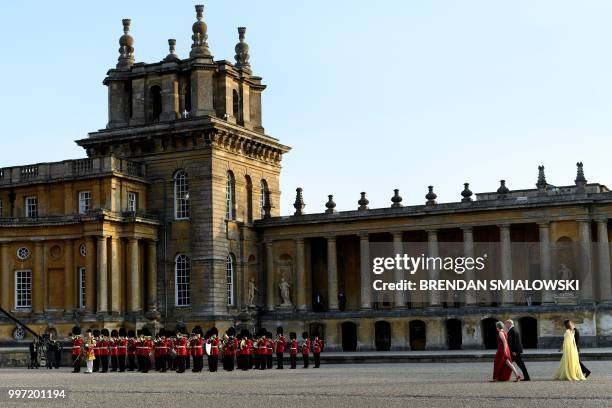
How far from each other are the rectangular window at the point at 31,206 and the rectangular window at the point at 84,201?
3034 millimetres

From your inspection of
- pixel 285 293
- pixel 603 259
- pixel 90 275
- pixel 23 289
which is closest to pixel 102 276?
pixel 90 275

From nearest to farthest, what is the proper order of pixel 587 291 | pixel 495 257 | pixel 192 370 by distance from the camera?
pixel 192 370
pixel 587 291
pixel 495 257

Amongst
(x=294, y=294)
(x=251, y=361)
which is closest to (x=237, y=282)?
(x=294, y=294)

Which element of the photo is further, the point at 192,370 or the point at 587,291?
the point at 587,291

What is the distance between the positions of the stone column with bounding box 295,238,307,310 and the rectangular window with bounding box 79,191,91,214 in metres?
11.9

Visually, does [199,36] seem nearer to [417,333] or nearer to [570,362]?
[417,333]

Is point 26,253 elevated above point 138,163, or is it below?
below

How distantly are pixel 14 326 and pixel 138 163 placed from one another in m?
10.7

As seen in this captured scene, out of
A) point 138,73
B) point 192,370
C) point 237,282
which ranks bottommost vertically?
point 192,370

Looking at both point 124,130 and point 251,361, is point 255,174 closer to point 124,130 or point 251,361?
point 124,130

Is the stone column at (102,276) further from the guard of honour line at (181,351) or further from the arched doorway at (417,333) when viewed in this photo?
the arched doorway at (417,333)

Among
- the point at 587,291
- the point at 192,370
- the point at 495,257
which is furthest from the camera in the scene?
the point at 495,257

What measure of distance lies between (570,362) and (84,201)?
109 feet

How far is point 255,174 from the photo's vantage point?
57875 millimetres
